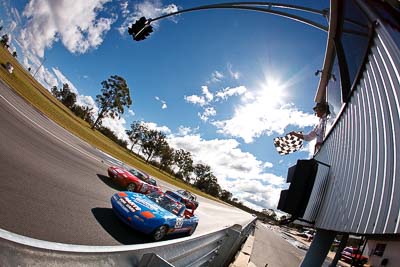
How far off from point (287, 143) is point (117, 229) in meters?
5.17

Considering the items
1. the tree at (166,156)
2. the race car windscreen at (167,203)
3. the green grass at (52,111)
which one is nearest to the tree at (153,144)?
the tree at (166,156)

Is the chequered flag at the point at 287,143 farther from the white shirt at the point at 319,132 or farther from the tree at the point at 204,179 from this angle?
the tree at the point at 204,179

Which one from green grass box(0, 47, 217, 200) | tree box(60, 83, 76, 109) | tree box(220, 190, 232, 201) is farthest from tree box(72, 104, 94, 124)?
tree box(220, 190, 232, 201)

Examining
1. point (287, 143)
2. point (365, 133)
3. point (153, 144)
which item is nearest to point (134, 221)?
point (287, 143)

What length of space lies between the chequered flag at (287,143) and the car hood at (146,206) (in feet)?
13.5

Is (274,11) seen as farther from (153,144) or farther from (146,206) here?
(153,144)

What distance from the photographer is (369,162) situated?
8.67ft

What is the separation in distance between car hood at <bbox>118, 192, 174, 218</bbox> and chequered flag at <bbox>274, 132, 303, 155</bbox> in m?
4.10

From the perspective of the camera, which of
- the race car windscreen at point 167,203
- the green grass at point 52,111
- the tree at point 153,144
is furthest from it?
the tree at point 153,144

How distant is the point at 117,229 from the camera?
7.11m

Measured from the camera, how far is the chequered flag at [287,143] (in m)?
6.10

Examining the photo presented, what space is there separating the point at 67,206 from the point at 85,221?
0.79 metres

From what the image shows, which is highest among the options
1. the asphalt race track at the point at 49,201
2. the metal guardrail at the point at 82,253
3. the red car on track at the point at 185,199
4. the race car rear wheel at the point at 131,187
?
the metal guardrail at the point at 82,253

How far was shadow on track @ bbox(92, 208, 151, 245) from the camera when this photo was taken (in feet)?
21.8
